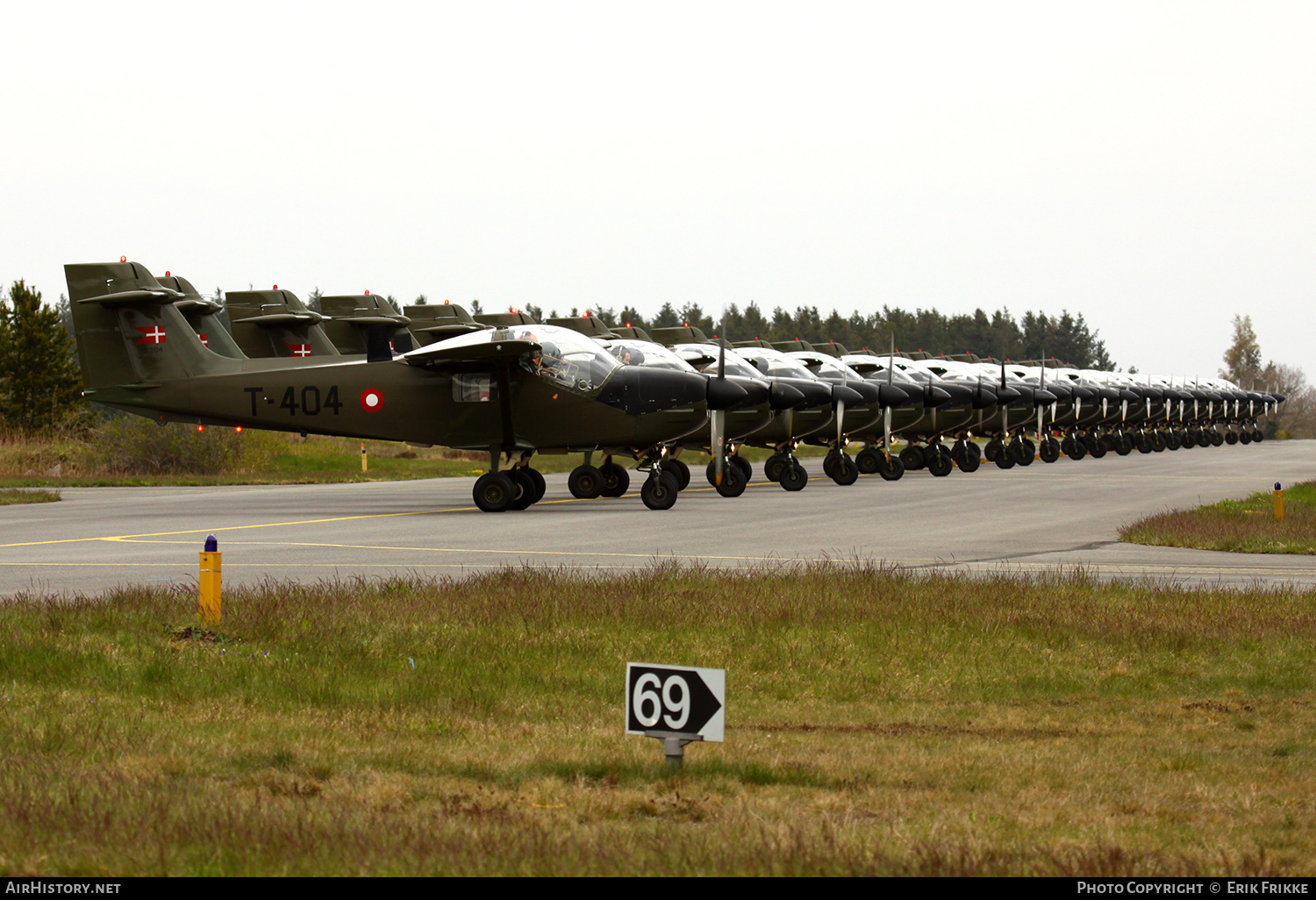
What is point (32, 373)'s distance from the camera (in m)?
56.6

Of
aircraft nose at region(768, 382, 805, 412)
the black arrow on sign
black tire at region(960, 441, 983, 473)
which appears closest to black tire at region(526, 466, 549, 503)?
aircraft nose at region(768, 382, 805, 412)

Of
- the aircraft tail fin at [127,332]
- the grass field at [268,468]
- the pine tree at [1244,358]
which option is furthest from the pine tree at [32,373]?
the pine tree at [1244,358]

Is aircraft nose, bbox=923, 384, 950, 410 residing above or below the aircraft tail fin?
below

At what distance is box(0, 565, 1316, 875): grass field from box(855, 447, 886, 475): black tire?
23.6 metres

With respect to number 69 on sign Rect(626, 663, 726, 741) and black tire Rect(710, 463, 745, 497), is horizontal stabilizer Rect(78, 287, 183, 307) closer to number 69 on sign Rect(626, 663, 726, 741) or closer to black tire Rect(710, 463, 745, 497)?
black tire Rect(710, 463, 745, 497)

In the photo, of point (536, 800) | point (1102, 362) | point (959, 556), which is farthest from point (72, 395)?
point (1102, 362)

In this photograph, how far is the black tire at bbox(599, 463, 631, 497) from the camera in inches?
1110

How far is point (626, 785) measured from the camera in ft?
20.8

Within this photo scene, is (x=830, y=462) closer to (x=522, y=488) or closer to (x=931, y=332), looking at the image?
(x=522, y=488)

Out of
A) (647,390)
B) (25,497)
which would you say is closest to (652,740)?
(647,390)

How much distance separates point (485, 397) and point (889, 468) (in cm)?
1518

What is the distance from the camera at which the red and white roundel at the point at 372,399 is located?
25234mm

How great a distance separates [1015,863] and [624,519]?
18447mm
